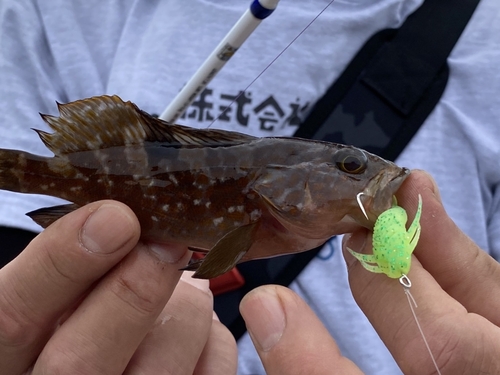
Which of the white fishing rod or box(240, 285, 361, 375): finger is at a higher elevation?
the white fishing rod

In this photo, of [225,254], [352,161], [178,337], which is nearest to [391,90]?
[352,161]

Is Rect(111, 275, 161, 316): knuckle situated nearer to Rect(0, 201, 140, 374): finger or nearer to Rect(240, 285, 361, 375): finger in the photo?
Rect(0, 201, 140, 374): finger

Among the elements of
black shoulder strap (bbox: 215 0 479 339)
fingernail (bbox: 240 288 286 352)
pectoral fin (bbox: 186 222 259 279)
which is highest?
pectoral fin (bbox: 186 222 259 279)

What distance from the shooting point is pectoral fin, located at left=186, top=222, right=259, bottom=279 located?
122cm

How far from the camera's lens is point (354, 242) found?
4.30 feet

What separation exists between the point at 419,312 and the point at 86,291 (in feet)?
3.51

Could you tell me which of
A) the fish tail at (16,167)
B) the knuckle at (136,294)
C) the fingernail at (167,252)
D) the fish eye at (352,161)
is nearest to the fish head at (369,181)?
the fish eye at (352,161)

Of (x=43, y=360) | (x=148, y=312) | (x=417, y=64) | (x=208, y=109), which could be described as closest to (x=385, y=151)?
(x=417, y=64)

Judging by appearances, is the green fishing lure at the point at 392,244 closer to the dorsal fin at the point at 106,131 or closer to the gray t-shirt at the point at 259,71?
the dorsal fin at the point at 106,131

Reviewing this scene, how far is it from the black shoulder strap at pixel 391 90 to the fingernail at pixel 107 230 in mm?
1262

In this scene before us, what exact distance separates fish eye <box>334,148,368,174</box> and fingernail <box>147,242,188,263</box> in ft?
1.97

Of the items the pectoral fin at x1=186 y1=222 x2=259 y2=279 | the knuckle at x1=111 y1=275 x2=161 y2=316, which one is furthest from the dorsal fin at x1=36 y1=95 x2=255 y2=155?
the knuckle at x1=111 y1=275 x2=161 y2=316

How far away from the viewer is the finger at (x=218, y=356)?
173cm

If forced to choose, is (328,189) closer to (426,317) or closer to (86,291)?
(426,317)
